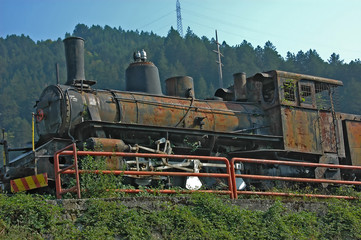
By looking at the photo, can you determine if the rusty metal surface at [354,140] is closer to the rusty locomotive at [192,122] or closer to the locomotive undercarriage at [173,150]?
the rusty locomotive at [192,122]

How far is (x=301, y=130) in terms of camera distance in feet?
47.9

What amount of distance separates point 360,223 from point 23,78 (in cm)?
11221

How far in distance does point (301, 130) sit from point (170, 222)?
296 inches

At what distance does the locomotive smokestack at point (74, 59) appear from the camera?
43.7 ft

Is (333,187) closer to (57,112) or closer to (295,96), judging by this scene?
(295,96)

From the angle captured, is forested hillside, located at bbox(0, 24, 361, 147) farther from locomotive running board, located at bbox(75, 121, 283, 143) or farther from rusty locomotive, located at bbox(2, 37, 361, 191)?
locomotive running board, located at bbox(75, 121, 283, 143)

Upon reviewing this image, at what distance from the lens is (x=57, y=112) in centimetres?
1206

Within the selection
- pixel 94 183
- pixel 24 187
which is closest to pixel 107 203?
pixel 94 183

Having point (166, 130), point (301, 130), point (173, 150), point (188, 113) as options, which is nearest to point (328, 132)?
point (301, 130)

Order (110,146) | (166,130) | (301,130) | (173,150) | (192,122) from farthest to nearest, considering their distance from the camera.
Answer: (301,130)
(192,122)
(173,150)
(166,130)
(110,146)

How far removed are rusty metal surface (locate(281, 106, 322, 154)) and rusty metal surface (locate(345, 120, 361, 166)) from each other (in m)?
1.40

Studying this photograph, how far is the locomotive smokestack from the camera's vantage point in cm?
1331

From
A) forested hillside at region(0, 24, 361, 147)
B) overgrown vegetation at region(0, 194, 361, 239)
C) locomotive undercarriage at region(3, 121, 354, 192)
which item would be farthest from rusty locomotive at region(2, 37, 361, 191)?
forested hillside at region(0, 24, 361, 147)

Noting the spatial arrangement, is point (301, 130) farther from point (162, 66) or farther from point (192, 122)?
point (162, 66)
